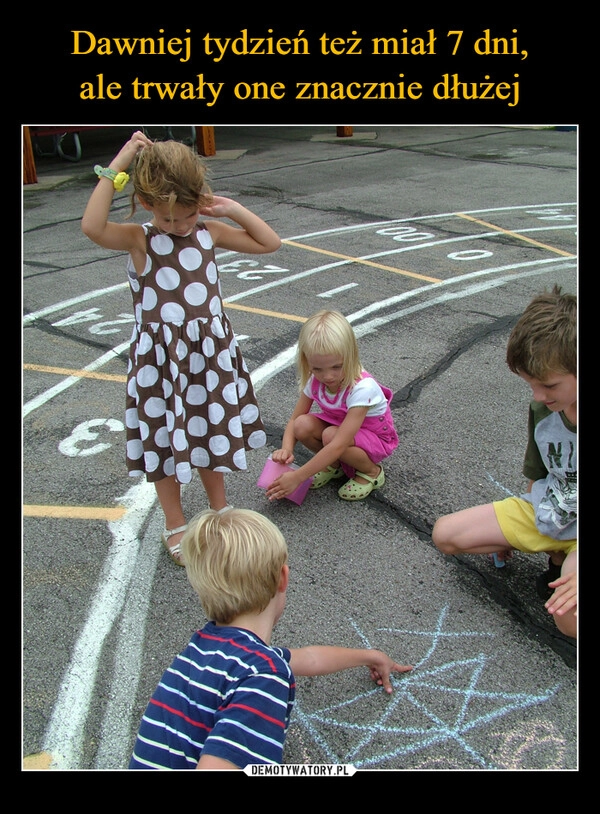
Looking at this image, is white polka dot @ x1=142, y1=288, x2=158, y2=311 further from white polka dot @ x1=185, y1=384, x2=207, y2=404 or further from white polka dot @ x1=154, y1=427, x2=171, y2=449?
white polka dot @ x1=154, y1=427, x2=171, y2=449

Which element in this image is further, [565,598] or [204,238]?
[204,238]

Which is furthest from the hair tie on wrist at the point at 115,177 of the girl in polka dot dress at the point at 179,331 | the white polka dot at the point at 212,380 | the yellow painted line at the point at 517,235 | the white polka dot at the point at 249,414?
the yellow painted line at the point at 517,235

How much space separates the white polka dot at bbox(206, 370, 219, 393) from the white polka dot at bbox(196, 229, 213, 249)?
48cm

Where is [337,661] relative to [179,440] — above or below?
below

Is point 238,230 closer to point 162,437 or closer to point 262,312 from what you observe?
point 162,437

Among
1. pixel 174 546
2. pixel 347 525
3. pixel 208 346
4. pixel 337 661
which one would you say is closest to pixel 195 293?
pixel 208 346

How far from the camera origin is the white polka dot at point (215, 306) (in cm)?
292

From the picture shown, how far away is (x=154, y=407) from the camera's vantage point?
2941 mm

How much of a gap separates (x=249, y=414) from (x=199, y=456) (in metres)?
0.28

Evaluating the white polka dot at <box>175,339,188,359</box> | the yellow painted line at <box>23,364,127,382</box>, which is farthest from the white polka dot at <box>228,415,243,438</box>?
the yellow painted line at <box>23,364,127,382</box>

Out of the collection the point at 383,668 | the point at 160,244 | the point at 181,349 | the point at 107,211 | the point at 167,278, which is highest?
the point at 107,211

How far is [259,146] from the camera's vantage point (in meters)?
15.5

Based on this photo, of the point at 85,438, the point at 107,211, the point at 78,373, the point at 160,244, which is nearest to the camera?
the point at 107,211
